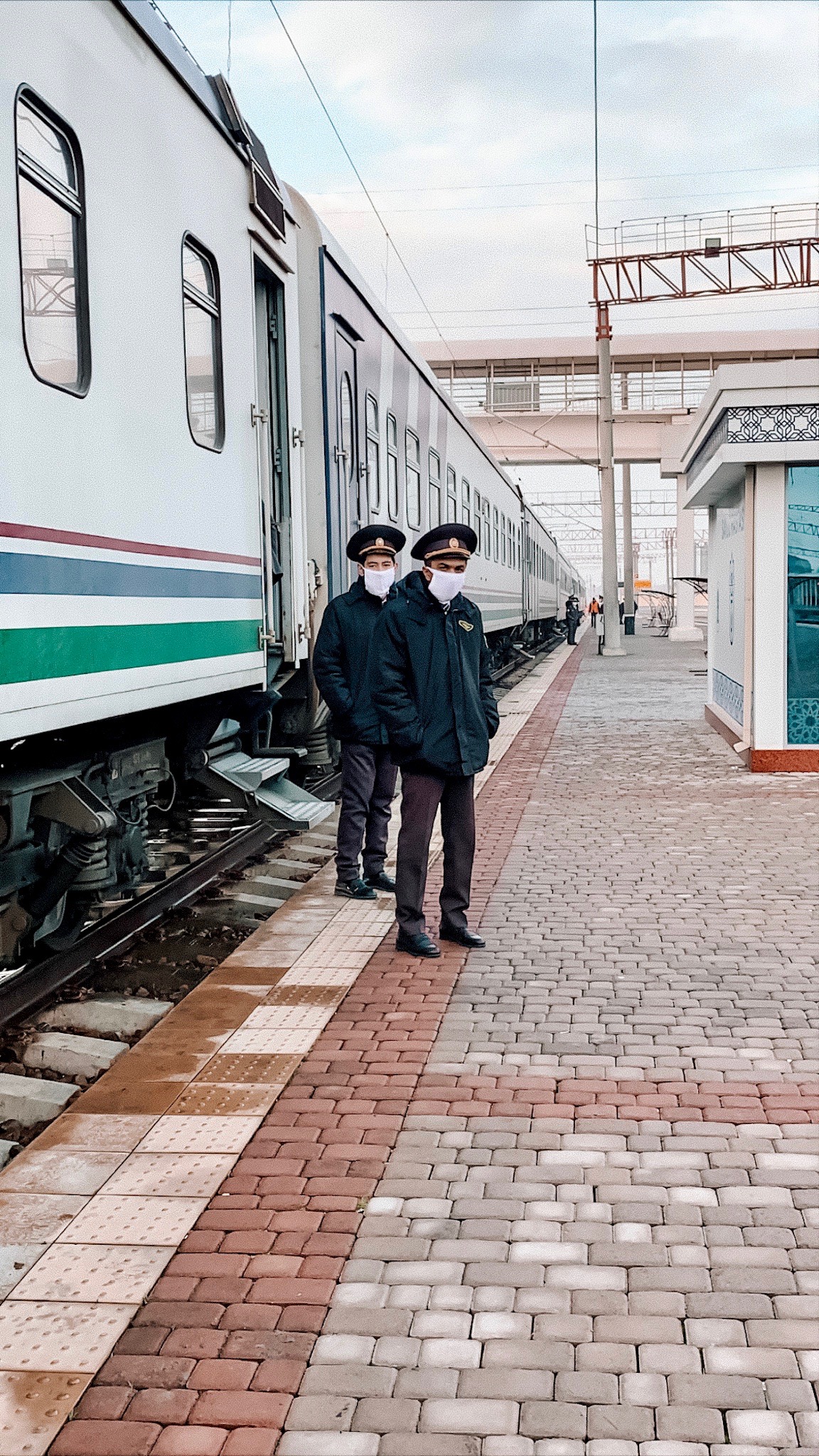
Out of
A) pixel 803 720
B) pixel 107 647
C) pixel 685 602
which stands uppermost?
pixel 685 602

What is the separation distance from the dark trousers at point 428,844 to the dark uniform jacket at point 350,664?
104 cm

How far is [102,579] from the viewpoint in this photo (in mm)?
5121

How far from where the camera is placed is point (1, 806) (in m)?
5.19

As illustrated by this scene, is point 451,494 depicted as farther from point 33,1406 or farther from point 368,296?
point 33,1406

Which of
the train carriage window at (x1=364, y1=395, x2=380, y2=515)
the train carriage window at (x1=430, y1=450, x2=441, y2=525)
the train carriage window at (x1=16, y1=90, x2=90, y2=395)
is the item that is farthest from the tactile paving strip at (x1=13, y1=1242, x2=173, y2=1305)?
the train carriage window at (x1=430, y1=450, x2=441, y2=525)

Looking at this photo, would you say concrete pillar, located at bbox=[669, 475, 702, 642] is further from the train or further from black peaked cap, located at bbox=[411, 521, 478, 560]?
black peaked cap, located at bbox=[411, 521, 478, 560]

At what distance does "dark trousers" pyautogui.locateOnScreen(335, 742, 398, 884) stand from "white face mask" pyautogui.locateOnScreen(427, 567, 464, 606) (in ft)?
5.01

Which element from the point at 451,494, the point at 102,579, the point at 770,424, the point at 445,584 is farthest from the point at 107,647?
the point at 451,494

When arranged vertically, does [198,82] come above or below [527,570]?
above

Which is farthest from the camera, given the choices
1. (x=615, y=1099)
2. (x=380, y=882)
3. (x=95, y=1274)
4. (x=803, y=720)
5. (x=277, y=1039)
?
(x=803, y=720)

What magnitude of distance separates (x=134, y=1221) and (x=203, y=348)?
14.1ft

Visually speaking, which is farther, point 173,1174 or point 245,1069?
point 245,1069

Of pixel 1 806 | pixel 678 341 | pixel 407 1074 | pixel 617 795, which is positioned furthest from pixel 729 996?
pixel 678 341

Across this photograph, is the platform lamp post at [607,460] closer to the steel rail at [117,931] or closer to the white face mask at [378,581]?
the steel rail at [117,931]
